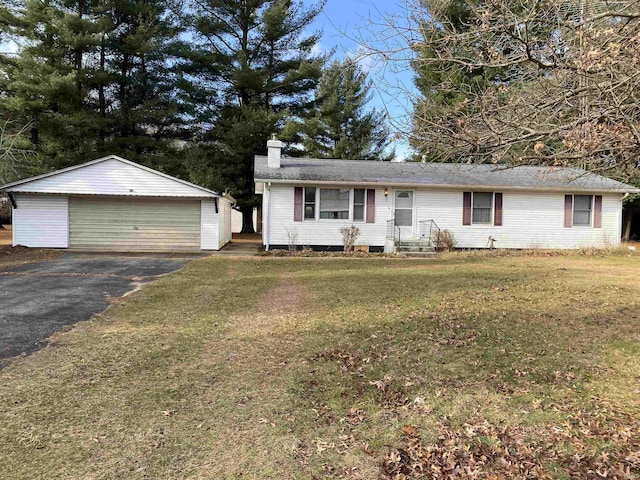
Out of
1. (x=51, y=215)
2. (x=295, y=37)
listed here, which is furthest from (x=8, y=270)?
(x=295, y=37)

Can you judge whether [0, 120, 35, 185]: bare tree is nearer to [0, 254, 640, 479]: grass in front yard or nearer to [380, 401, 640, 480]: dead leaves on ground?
[0, 254, 640, 479]: grass in front yard

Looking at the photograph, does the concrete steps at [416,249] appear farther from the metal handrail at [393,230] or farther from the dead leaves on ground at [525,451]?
the dead leaves on ground at [525,451]

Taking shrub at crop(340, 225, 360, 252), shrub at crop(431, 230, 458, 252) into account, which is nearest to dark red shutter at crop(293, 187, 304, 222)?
shrub at crop(340, 225, 360, 252)

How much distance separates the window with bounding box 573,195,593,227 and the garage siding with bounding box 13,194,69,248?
19112 millimetres

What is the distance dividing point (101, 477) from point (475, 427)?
2.36 meters

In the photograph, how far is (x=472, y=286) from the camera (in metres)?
8.32

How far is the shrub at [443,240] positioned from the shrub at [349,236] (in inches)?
113

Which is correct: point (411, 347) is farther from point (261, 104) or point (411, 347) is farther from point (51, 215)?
point (261, 104)

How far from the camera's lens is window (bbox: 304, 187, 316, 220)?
50.3ft

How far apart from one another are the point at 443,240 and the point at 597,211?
20.8 ft

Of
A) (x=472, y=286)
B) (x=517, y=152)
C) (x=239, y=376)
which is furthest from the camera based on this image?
(x=472, y=286)

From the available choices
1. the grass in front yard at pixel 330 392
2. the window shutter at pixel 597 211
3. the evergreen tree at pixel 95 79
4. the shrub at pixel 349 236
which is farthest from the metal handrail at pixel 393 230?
the evergreen tree at pixel 95 79

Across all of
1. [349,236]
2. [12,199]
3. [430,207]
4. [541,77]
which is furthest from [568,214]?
[12,199]

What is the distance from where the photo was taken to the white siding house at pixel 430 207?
15.3 meters
